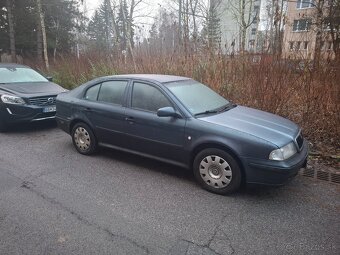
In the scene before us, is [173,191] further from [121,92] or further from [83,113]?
[83,113]

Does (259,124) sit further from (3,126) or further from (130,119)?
(3,126)

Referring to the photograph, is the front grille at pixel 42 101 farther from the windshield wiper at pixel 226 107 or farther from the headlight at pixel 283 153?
the headlight at pixel 283 153

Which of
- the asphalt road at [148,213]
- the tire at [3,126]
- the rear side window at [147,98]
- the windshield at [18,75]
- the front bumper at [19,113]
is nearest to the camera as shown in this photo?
the asphalt road at [148,213]

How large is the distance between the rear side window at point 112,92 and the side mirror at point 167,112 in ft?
3.25

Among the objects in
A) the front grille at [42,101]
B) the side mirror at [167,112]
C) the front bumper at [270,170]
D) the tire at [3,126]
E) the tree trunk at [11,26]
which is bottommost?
the tire at [3,126]

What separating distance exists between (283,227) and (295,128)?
1614 mm

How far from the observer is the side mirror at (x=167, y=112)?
397 centimetres

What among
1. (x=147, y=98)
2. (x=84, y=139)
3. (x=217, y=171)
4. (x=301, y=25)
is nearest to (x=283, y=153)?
(x=217, y=171)

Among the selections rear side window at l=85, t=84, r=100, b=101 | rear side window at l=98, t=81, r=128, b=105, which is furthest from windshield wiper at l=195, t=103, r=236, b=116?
rear side window at l=85, t=84, r=100, b=101

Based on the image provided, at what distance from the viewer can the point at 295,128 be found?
4129 millimetres

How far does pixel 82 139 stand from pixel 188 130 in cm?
229

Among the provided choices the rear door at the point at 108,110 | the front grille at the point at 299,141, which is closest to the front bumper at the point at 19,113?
the rear door at the point at 108,110

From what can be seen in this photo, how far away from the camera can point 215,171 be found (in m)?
3.81

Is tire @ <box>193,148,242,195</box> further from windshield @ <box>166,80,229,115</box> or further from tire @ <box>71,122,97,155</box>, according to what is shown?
tire @ <box>71,122,97,155</box>
